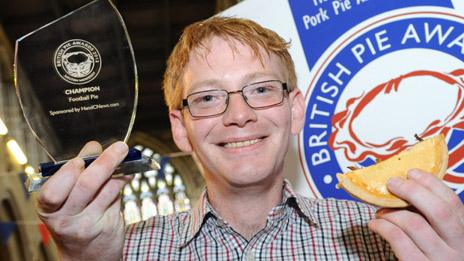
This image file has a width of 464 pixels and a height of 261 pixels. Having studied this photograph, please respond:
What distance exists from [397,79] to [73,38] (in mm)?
1154

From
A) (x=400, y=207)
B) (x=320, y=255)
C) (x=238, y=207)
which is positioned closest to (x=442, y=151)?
(x=400, y=207)

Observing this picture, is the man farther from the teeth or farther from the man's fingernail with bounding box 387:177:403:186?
the man's fingernail with bounding box 387:177:403:186

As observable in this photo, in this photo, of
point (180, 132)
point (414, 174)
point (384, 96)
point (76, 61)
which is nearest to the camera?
point (414, 174)

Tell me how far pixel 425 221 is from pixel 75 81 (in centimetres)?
89

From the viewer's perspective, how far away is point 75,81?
134cm

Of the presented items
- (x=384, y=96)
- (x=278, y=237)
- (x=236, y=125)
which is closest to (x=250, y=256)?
(x=278, y=237)

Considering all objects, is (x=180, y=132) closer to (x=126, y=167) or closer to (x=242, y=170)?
(x=242, y=170)

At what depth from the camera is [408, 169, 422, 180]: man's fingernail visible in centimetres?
107

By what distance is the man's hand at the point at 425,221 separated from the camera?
3.46 feet

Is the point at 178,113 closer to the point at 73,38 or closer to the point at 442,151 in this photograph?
the point at 73,38

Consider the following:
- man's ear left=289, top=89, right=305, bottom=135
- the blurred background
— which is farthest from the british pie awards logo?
the blurred background

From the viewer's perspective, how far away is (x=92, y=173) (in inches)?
42.6

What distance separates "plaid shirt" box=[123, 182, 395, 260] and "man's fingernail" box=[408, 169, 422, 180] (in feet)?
1.73

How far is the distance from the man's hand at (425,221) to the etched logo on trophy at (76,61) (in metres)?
0.78
